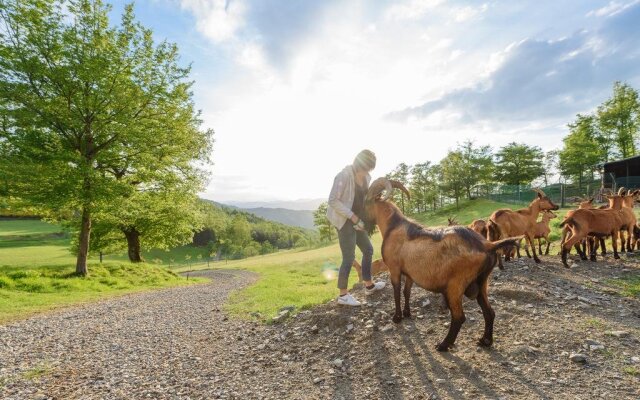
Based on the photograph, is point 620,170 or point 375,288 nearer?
point 375,288

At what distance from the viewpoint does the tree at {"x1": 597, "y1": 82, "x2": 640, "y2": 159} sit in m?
53.3

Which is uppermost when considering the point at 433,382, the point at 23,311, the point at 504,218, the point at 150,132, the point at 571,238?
the point at 150,132

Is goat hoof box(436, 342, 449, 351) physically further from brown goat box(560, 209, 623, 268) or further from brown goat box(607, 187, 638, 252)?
brown goat box(607, 187, 638, 252)

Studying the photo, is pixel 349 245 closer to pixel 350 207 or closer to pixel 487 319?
pixel 350 207

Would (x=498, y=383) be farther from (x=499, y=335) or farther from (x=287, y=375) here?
(x=287, y=375)

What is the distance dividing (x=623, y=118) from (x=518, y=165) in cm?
2341

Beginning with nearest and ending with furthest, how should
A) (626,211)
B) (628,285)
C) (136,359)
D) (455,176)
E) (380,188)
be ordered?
(380,188)
(136,359)
(628,285)
(626,211)
(455,176)

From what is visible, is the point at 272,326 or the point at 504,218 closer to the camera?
the point at 272,326

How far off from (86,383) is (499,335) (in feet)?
22.0

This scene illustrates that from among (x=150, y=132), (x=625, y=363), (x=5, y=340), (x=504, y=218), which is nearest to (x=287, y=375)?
(x=625, y=363)

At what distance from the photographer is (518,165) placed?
250 ft

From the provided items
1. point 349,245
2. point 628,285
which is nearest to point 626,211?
point 628,285

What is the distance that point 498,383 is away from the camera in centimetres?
384

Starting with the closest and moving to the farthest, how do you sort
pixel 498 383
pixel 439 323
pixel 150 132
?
pixel 498 383
pixel 439 323
pixel 150 132
